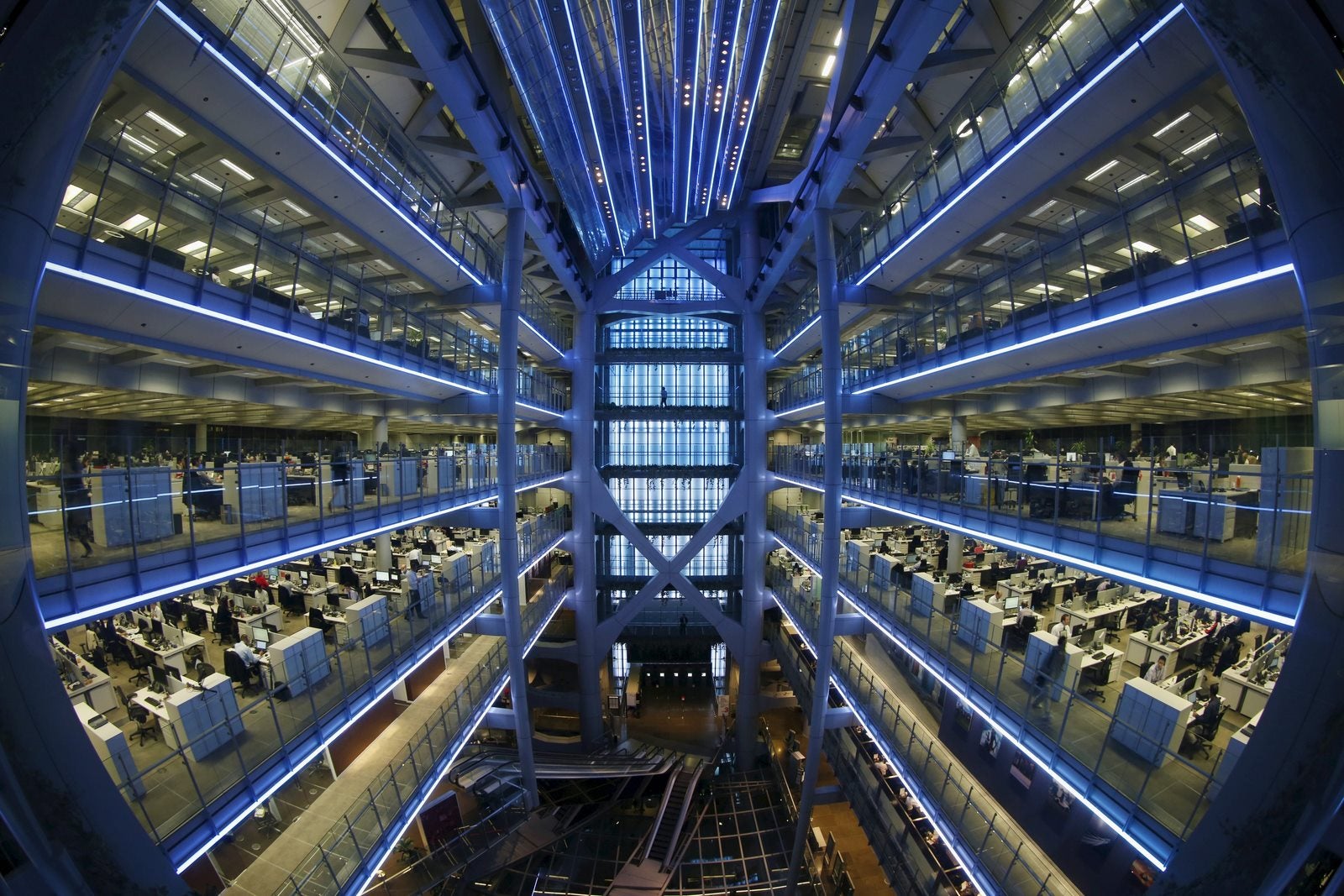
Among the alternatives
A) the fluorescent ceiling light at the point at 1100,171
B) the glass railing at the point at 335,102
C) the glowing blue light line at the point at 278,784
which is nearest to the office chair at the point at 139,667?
the glowing blue light line at the point at 278,784

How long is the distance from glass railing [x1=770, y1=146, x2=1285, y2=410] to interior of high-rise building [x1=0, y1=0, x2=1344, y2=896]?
0.15 ft

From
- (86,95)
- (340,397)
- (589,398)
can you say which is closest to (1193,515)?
(86,95)

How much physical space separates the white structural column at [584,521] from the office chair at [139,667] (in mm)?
9164

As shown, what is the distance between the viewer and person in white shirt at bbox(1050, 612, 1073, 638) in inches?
337

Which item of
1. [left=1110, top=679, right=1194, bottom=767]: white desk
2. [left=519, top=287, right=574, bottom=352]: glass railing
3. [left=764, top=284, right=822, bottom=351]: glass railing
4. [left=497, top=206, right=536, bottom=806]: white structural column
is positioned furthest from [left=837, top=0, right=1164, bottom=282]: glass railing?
[left=519, top=287, right=574, bottom=352]: glass railing

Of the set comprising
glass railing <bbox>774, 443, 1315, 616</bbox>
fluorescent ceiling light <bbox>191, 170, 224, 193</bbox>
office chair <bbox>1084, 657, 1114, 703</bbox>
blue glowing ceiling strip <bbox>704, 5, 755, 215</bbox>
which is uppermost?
blue glowing ceiling strip <bbox>704, 5, 755, 215</bbox>

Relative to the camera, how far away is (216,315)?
189 inches

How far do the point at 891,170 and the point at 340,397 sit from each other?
36.6ft

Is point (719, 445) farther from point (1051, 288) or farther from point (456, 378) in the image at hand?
point (1051, 288)

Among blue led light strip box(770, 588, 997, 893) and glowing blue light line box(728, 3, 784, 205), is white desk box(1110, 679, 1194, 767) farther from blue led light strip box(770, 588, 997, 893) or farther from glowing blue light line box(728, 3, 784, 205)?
glowing blue light line box(728, 3, 784, 205)

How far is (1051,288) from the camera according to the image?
5.74m

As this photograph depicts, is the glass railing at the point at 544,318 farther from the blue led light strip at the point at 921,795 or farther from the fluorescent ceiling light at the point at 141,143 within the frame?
the blue led light strip at the point at 921,795

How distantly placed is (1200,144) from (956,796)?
830 cm

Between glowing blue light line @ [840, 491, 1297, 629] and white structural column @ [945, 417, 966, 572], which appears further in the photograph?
white structural column @ [945, 417, 966, 572]
